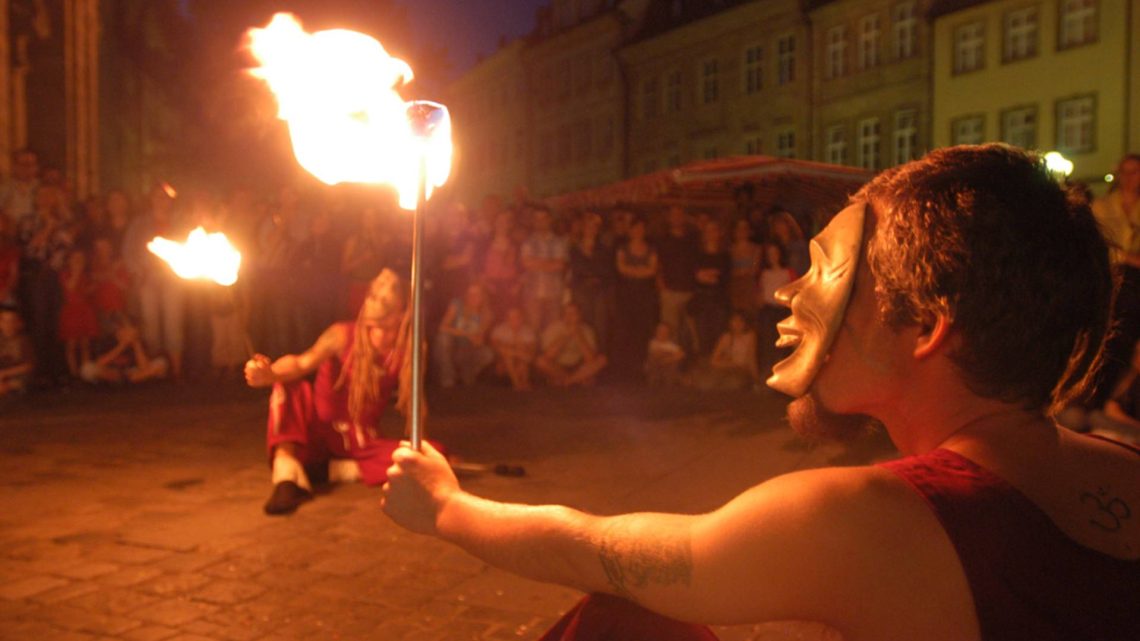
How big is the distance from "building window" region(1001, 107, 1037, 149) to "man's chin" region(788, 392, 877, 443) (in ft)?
96.7

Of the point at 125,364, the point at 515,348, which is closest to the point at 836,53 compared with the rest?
the point at 515,348

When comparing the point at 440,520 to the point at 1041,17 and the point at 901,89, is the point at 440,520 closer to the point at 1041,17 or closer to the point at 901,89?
the point at 1041,17

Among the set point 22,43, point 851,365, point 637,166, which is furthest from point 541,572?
point 637,166

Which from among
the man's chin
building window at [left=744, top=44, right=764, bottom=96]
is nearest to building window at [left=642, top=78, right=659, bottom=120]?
building window at [left=744, top=44, right=764, bottom=96]

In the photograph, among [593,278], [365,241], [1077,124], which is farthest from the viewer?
[1077,124]

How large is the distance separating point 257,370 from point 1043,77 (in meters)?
29.1

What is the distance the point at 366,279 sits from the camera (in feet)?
24.7

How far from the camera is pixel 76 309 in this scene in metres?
Answer: 11.1

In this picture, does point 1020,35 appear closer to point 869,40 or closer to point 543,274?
point 869,40

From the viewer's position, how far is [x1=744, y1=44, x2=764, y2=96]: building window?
3647 centimetres

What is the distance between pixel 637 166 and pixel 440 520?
4210 cm

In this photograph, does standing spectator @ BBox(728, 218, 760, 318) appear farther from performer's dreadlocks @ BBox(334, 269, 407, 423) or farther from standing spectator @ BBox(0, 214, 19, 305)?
standing spectator @ BBox(0, 214, 19, 305)

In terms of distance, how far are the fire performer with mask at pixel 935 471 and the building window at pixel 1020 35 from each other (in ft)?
101

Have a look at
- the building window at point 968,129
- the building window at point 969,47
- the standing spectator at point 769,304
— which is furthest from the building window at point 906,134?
the standing spectator at point 769,304
